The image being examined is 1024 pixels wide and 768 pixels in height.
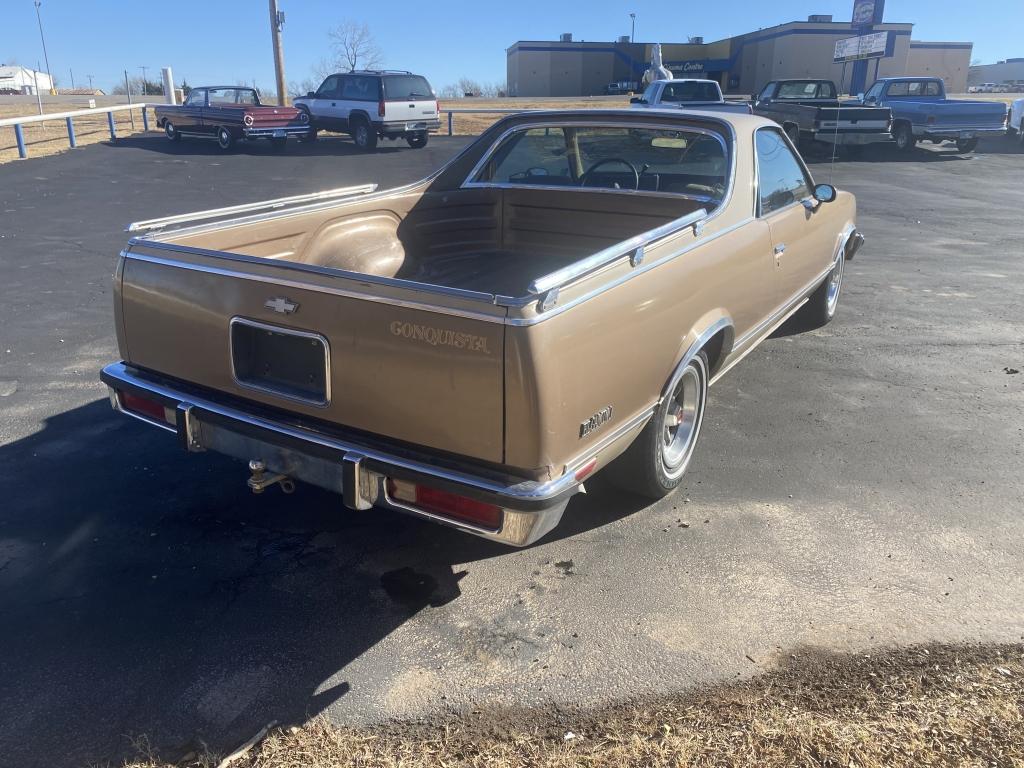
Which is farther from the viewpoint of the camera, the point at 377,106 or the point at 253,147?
the point at 253,147

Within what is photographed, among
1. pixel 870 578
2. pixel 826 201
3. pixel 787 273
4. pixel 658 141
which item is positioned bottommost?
pixel 870 578

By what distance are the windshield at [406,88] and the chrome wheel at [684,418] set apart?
59.2 ft

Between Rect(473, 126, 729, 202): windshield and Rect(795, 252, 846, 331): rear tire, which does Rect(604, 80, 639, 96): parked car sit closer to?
Rect(795, 252, 846, 331): rear tire

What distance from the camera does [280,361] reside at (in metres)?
3.07

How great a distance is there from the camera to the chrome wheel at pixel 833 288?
6.43 meters

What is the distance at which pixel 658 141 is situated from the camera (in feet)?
15.8

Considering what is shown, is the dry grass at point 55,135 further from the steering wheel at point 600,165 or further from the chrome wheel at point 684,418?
the chrome wheel at point 684,418

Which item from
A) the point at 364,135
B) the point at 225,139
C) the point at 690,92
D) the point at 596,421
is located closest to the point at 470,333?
the point at 596,421

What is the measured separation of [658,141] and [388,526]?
2.79 metres

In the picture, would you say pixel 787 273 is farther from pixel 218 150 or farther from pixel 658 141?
pixel 218 150

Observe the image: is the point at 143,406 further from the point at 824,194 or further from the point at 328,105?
the point at 328,105

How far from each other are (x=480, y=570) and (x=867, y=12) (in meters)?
42.2

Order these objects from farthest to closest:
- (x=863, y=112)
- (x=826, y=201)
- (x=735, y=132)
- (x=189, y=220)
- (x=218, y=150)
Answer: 1. (x=218, y=150)
2. (x=863, y=112)
3. (x=826, y=201)
4. (x=735, y=132)
5. (x=189, y=220)

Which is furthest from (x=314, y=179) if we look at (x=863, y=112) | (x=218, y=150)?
(x=863, y=112)
